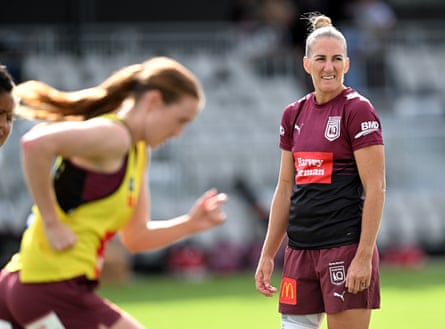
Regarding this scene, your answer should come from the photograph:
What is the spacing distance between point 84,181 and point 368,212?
1.44m

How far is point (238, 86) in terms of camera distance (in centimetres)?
→ 1870

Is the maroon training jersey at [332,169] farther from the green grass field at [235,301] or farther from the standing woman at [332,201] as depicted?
the green grass field at [235,301]

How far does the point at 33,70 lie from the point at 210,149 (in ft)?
10.6

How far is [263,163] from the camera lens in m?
16.4

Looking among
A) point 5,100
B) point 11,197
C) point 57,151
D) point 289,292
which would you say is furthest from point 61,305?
point 11,197

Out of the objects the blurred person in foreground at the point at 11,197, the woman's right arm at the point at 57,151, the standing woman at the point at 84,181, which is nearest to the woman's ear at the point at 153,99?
the standing woman at the point at 84,181

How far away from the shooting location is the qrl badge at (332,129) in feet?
19.7

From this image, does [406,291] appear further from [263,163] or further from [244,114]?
[244,114]

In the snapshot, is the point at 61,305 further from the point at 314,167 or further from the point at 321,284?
the point at 314,167

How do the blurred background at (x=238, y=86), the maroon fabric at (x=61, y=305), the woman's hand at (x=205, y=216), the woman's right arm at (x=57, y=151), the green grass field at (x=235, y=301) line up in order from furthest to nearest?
the blurred background at (x=238, y=86)
the green grass field at (x=235, y=301)
the woman's hand at (x=205, y=216)
the maroon fabric at (x=61, y=305)
the woman's right arm at (x=57, y=151)

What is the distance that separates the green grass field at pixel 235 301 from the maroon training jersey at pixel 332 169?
3977 mm

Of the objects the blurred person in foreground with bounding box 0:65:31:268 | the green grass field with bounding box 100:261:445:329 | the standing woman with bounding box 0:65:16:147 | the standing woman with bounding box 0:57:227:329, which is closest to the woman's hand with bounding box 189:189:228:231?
the standing woman with bounding box 0:57:227:329

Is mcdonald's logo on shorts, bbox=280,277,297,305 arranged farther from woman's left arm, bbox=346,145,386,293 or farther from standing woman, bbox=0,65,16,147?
standing woman, bbox=0,65,16,147

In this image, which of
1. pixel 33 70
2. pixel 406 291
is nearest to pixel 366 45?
pixel 33 70
